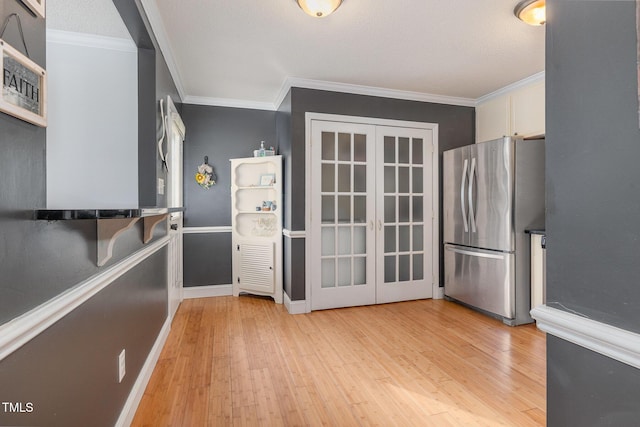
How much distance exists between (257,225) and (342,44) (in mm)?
2345

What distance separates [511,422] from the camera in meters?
1.69

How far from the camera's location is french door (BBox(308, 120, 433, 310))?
3508 millimetres

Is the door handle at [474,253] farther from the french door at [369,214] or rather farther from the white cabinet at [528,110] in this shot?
the white cabinet at [528,110]

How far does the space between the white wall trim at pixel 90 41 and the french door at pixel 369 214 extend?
5.78 feet

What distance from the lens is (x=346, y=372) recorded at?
2.20m

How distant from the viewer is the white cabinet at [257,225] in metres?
3.77

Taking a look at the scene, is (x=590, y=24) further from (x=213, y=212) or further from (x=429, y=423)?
(x=213, y=212)

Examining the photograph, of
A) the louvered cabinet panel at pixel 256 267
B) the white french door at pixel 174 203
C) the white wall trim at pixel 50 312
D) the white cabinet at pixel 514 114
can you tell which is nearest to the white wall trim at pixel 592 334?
the white wall trim at pixel 50 312

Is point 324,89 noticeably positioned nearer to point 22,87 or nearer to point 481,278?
point 481,278

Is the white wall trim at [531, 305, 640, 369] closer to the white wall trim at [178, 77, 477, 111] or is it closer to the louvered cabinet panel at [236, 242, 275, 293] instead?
the white wall trim at [178, 77, 477, 111]

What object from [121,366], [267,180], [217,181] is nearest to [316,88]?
[267,180]

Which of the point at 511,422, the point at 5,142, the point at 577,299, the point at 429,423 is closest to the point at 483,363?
the point at 511,422

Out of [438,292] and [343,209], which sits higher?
[343,209]

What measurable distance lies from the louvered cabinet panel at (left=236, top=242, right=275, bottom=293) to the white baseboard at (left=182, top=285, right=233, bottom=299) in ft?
0.66
